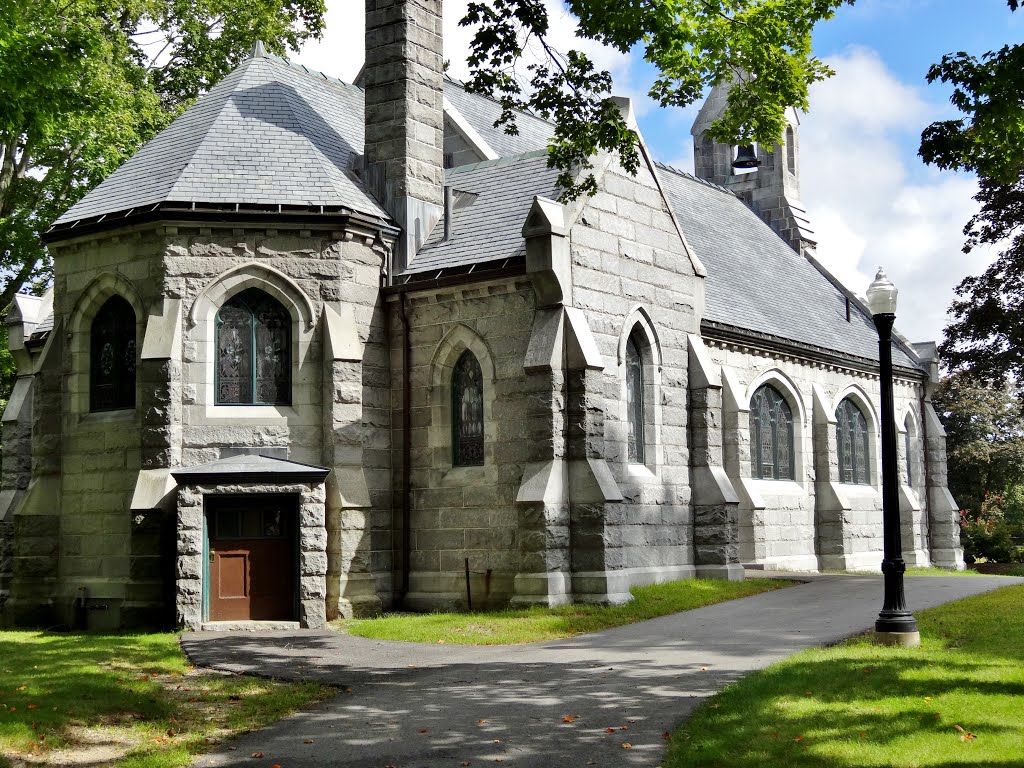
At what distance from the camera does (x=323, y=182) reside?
1998 centimetres

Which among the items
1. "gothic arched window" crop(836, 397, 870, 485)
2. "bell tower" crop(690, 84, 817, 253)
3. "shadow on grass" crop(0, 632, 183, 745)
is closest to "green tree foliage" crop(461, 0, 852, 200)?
"shadow on grass" crop(0, 632, 183, 745)

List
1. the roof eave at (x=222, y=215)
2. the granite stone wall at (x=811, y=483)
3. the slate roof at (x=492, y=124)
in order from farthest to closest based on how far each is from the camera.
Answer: the slate roof at (x=492, y=124) < the granite stone wall at (x=811, y=483) < the roof eave at (x=222, y=215)

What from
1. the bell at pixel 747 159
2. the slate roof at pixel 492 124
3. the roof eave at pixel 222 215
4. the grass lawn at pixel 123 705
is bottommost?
the grass lawn at pixel 123 705

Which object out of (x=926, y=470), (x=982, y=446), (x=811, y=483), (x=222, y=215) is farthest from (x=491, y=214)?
(x=982, y=446)

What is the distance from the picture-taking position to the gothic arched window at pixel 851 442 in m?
29.7

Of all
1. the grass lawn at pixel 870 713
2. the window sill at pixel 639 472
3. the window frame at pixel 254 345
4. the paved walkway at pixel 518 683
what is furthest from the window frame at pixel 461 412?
the grass lawn at pixel 870 713

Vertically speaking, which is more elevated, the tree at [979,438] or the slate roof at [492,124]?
the slate roof at [492,124]

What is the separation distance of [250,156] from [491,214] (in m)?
4.40

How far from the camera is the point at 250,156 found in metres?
20.3

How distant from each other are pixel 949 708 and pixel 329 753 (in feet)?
16.6

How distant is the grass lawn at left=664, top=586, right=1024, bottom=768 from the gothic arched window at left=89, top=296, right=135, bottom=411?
12196 mm

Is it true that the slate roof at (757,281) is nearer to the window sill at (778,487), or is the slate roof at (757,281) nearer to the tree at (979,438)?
the window sill at (778,487)

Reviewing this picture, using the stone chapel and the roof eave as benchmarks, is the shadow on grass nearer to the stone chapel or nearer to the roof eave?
the stone chapel

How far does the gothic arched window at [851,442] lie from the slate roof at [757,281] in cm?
155
